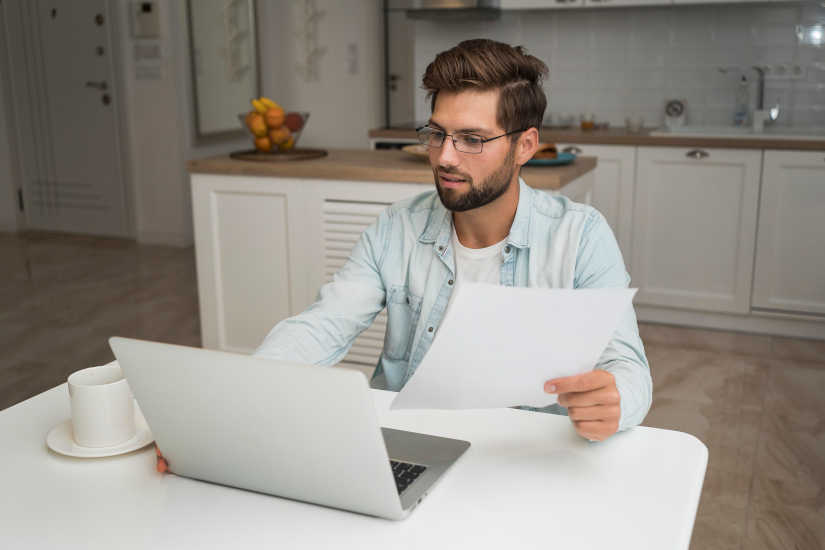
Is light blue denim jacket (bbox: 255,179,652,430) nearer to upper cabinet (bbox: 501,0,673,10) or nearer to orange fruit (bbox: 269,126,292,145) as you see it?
orange fruit (bbox: 269,126,292,145)

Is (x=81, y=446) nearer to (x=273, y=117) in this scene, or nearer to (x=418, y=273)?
(x=418, y=273)

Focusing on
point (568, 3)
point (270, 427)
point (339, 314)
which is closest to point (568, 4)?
point (568, 3)

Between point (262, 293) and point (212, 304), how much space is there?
0.76ft

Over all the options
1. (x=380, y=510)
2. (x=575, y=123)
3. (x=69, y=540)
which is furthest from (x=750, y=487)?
(x=575, y=123)

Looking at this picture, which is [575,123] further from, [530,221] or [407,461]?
[407,461]

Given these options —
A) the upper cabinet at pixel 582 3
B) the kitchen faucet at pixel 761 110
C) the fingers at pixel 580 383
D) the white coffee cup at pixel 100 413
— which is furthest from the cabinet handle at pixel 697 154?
the white coffee cup at pixel 100 413

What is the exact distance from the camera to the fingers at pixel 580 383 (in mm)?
1012

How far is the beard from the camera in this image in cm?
145

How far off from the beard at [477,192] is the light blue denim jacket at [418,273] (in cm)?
8

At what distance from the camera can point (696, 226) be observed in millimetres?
3900

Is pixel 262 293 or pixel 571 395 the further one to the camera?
pixel 262 293

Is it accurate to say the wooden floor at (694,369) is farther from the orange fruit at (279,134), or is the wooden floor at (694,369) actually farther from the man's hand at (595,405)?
the man's hand at (595,405)

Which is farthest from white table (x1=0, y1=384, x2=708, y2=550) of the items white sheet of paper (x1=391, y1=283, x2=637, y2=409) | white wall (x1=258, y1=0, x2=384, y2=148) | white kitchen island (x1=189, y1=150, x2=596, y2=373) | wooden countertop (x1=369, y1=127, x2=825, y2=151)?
white wall (x1=258, y1=0, x2=384, y2=148)

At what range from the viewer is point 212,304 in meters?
3.21
